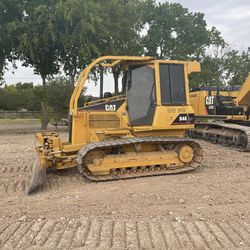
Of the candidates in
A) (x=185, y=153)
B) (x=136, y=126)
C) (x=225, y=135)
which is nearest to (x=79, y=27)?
(x=225, y=135)

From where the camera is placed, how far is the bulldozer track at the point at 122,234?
14.9 feet

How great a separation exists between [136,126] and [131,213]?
3.16 meters

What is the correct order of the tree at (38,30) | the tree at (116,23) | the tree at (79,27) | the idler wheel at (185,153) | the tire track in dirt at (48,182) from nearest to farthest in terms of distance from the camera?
the tire track in dirt at (48,182) → the idler wheel at (185,153) → the tree at (79,27) → the tree at (38,30) → the tree at (116,23)

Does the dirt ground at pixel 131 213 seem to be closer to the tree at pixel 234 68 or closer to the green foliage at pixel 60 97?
the green foliage at pixel 60 97

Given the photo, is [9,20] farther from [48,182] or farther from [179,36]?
[179,36]

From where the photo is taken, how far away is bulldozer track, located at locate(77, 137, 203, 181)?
773cm

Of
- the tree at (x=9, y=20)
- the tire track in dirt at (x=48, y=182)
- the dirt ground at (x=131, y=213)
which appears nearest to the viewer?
the dirt ground at (x=131, y=213)

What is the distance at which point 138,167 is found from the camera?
27.2ft

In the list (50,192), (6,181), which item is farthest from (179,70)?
(6,181)

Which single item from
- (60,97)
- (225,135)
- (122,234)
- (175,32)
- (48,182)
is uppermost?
(175,32)

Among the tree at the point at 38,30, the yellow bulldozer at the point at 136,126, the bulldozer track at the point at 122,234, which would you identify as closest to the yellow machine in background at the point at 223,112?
the yellow bulldozer at the point at 136,126

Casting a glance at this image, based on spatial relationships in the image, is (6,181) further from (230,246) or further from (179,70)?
(230,246)

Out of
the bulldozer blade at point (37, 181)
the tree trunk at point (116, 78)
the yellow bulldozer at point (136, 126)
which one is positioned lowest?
the bulldozer blade at point (37, 181)

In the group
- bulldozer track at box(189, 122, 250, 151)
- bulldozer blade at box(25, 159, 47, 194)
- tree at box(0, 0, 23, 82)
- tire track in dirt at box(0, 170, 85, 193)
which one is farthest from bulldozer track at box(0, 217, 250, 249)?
tree at box(0, 0, 23, 82)
